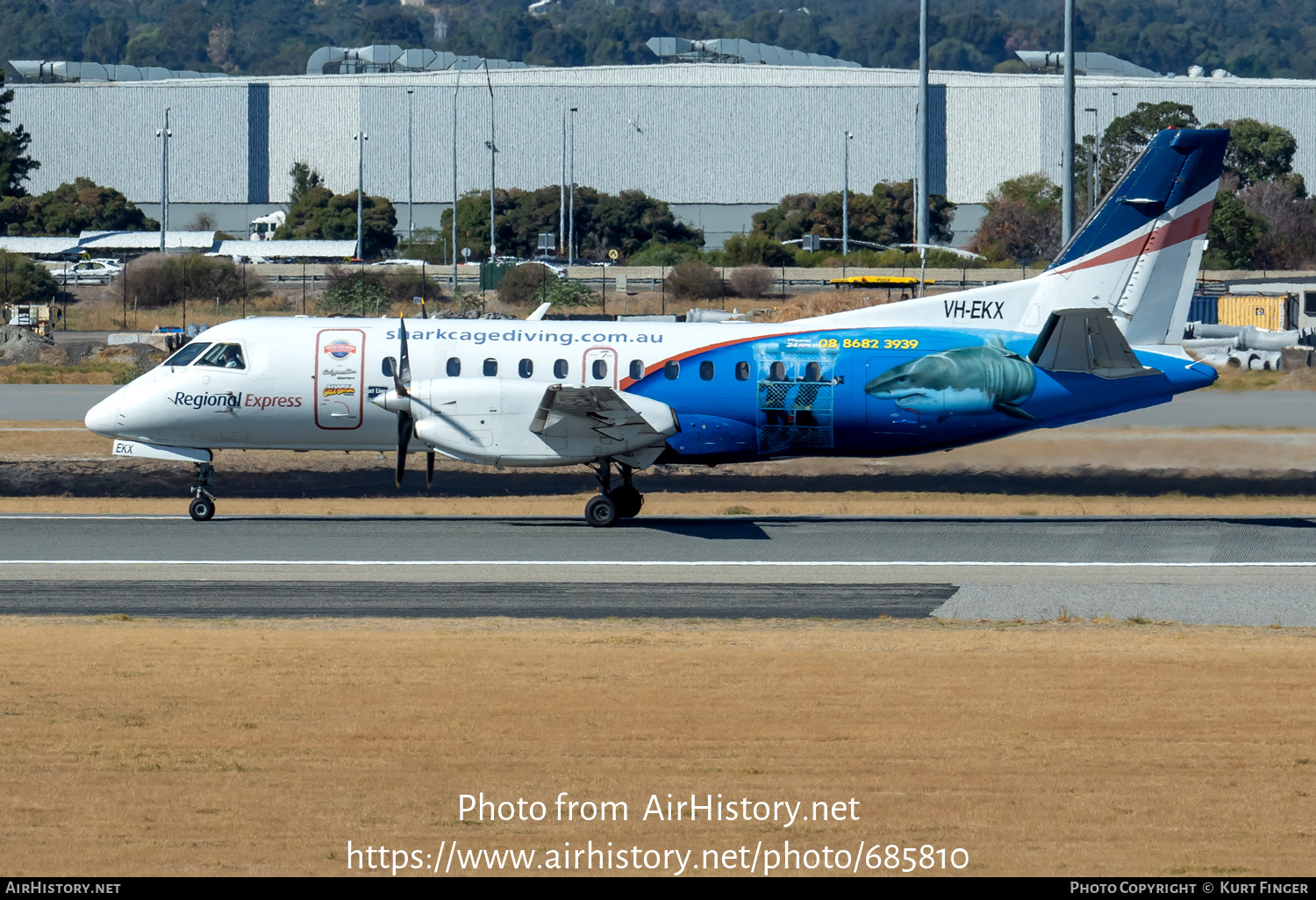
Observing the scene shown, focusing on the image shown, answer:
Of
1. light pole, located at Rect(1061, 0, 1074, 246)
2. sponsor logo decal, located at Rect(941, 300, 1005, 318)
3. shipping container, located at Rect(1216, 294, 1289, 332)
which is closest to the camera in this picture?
sponsor logo decal, located at Rect(941, 300, 1005, 318)

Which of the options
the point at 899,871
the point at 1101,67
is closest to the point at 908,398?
the point at 899,871

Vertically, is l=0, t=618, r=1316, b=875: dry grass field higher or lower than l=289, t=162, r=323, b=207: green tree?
lower

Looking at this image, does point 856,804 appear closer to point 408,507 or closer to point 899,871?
point 899,871

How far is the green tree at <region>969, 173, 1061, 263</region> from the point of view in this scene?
11831cm

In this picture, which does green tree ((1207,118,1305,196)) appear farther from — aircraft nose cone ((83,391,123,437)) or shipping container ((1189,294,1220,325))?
aircraft nose cone ((83,391,123,437))

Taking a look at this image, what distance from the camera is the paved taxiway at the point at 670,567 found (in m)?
19.6

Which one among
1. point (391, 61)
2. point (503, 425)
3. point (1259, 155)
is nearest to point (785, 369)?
point (503, 425)

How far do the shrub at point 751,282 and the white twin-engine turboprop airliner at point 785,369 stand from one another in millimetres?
59024

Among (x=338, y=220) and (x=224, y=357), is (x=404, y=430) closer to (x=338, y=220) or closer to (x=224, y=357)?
(x=224, y=357)

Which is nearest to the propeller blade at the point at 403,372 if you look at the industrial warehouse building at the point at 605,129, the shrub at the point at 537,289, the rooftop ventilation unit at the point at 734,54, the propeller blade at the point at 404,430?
the propeller blade at the point at 404,430

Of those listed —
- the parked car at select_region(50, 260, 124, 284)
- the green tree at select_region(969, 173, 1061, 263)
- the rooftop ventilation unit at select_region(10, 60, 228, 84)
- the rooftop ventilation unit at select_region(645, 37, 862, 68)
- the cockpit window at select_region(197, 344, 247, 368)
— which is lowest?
the cockpit window at select_region(197, 344, 247, 368)

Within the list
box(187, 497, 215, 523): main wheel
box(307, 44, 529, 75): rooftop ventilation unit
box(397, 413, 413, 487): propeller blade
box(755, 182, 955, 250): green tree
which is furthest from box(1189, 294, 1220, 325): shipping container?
box(307, 44, 529, 75): rooftop ventilation unit

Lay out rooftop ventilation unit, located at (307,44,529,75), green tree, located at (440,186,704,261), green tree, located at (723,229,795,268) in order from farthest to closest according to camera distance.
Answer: rooftop ventilation unit, located at (307,44,529,75), green tree, located at (440,186,704,261), green tree, located at (723,229,795,268)

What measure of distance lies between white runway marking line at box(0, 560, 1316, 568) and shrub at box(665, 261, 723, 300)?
201ft
